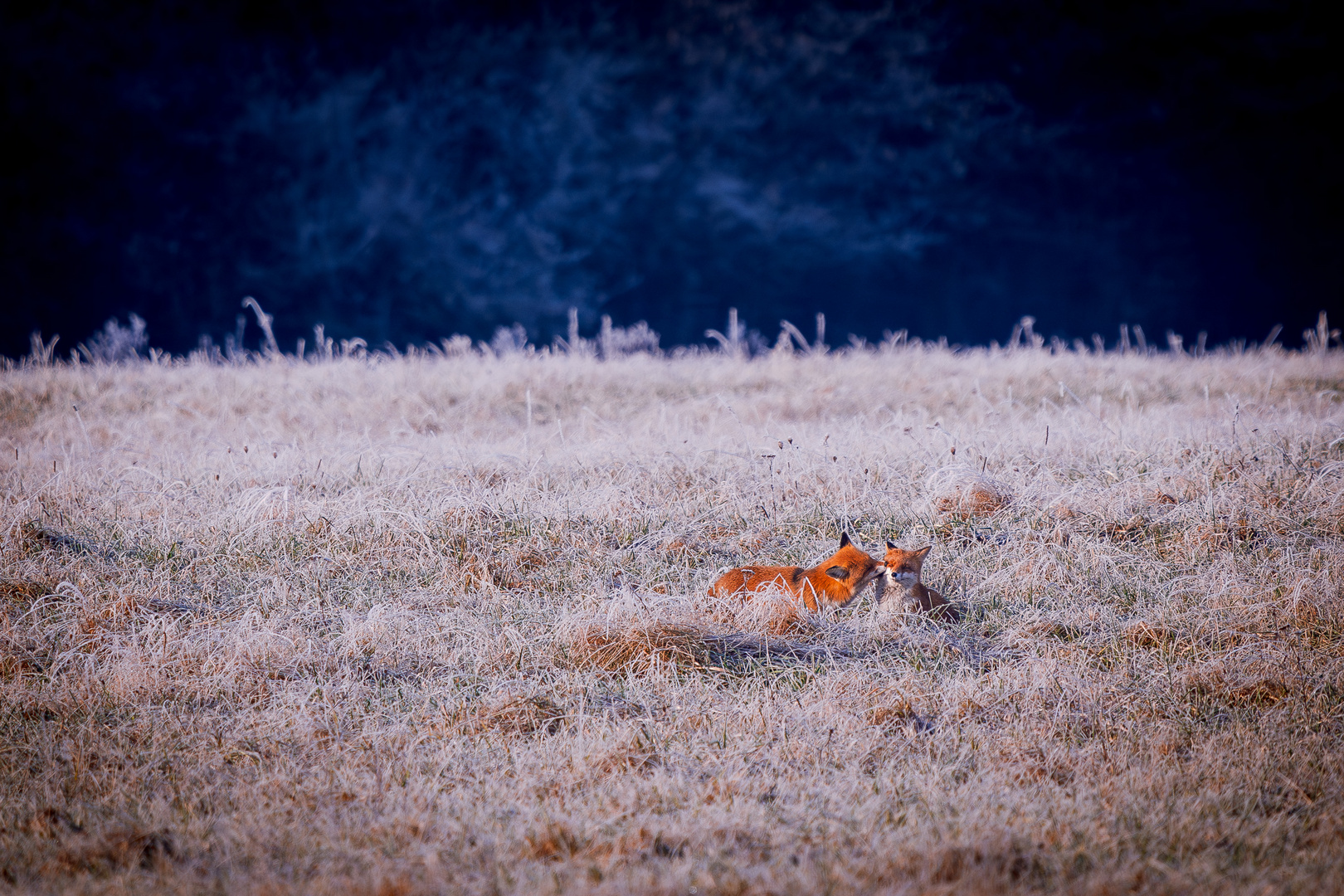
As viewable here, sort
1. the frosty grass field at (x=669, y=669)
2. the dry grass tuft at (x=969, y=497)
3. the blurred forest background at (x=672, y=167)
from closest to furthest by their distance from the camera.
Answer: the frosty grass field at (x=669, y=669), the dry grass tuft at (x=969, y=497), the blurred forest background at (x=672, y=167)

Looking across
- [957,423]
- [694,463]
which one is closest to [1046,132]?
[957,423]

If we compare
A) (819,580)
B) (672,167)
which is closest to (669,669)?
(819,580)

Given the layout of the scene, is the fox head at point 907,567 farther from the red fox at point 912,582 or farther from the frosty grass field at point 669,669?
the frosty grass field at point 669,669

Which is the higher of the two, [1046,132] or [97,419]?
[1046,132]

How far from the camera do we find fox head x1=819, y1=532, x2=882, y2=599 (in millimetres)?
3451

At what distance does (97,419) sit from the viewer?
24.2ft

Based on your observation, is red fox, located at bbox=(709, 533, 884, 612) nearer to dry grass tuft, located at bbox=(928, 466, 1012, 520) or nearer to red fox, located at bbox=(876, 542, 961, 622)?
red fox, located at bbox=(876, 542, 961, 622)

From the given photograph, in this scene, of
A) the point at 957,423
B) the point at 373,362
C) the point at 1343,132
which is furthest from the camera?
the point at 1343,132

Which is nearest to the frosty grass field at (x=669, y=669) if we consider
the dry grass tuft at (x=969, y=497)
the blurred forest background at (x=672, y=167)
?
the dry grass tuft at (x=969, y=497)

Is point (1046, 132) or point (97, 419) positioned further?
point (1046, 132)

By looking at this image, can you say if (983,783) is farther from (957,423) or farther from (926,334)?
(926,334)

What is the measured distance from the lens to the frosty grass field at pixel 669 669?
2.07 m

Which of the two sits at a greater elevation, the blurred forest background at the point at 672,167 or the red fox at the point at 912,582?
the blurred forest background at the point at 672,167

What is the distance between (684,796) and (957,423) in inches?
194
